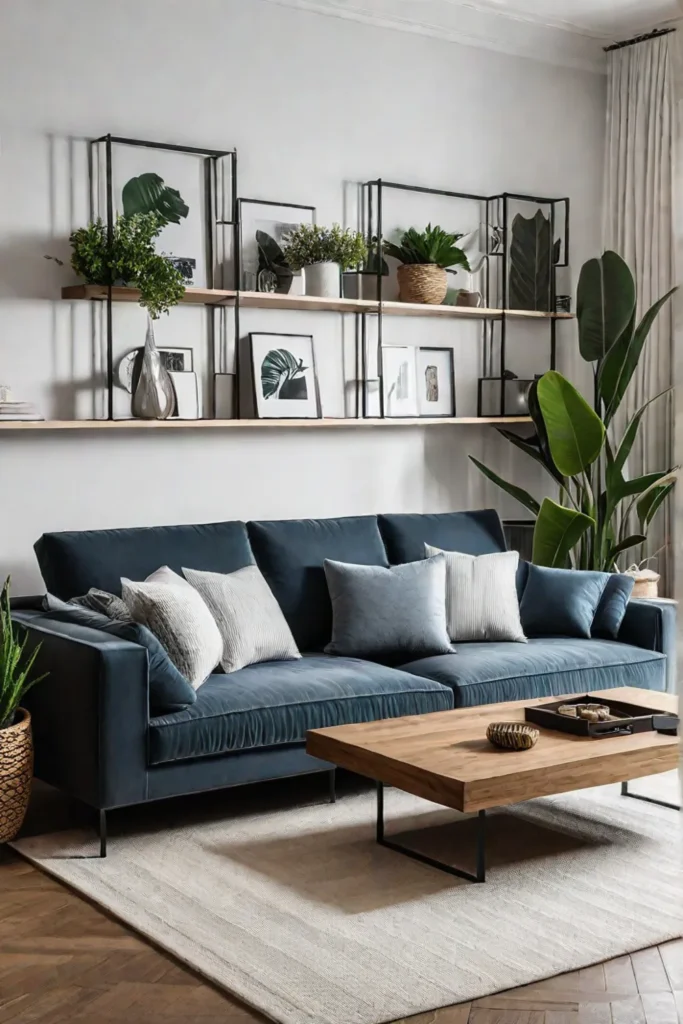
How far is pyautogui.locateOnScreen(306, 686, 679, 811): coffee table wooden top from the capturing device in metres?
3.22

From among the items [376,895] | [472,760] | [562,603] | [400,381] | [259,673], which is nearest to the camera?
[376,895]

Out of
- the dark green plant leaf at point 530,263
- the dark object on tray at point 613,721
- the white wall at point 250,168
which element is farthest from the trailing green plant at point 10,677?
the dark green plant leaf at point 530,263

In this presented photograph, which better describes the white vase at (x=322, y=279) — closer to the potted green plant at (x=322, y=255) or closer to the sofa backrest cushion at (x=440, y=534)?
the potted green plant at (x=322, y=255)

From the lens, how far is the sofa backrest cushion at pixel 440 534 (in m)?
5.04

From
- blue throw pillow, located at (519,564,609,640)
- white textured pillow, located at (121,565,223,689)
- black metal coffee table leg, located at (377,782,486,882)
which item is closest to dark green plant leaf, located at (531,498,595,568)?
blue throw pillow, located at (519,564,609,640)

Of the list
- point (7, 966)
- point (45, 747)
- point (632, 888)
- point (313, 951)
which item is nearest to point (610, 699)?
point (632, 888)

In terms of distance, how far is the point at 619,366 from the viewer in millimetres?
5637

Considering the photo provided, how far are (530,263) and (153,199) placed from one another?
1992 millimetres

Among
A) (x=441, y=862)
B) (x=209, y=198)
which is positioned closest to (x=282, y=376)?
(x=209, y=198)

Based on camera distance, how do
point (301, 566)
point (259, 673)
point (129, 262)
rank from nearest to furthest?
point (259, 673) < point (129, 262) < point (301, 566)

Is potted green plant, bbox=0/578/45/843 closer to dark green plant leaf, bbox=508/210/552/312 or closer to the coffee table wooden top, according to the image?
the coffee table wooden top

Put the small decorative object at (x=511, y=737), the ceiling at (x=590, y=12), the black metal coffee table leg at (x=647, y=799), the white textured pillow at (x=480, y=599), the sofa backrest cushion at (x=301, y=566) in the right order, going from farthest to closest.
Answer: the ceiling at (x=590, y=12) → the white textured pillow at (x=480, y=599) → the sofa backrest cushion at (x=301, y=566) → the black metal coffee table leg at (x=647, y=799) → the small decorative object at (x=511, y=737)

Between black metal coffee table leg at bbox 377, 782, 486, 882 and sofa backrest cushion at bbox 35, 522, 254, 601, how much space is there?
1.21 metres

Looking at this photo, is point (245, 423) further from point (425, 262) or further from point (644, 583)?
point (644, 583)
